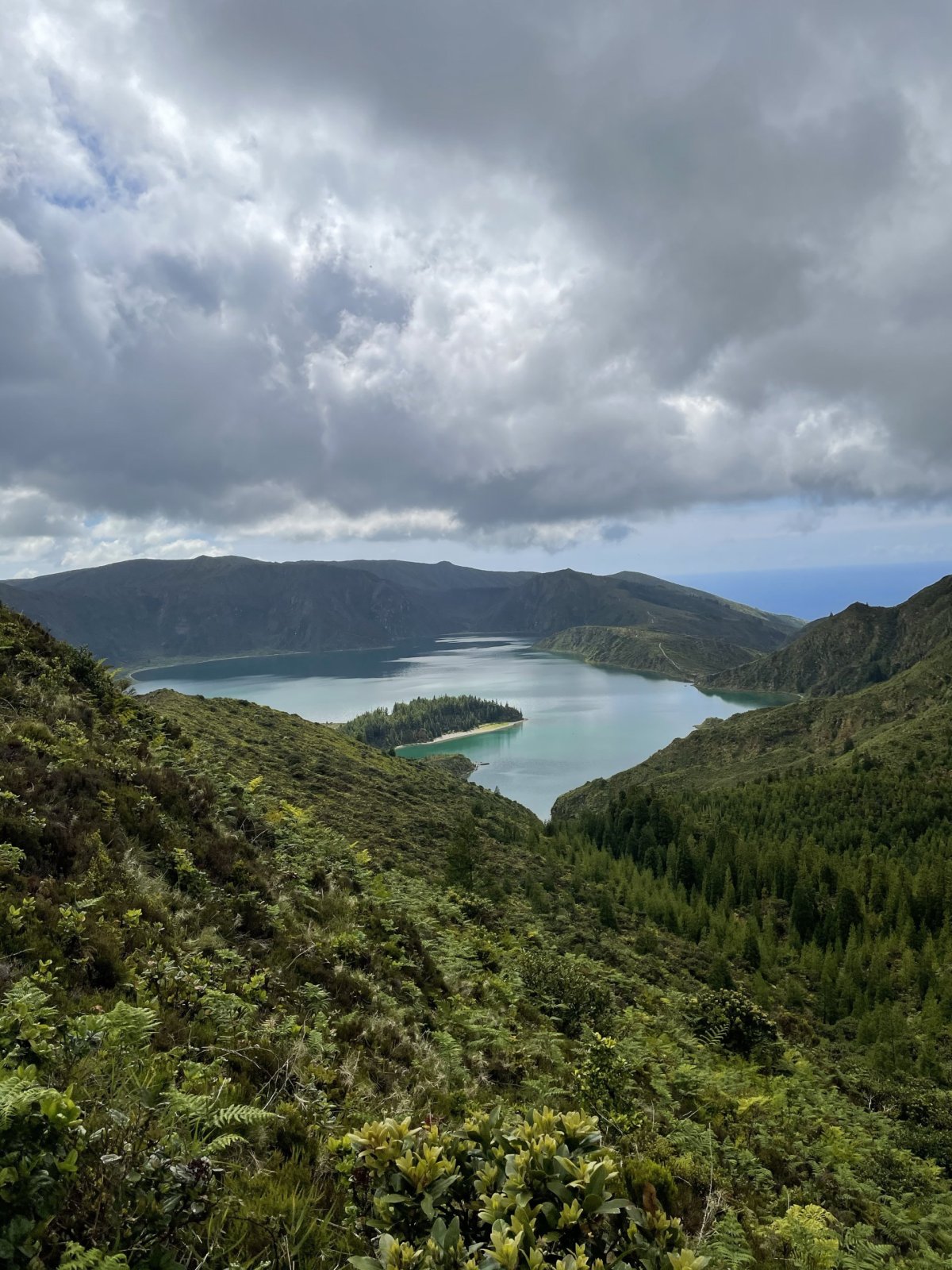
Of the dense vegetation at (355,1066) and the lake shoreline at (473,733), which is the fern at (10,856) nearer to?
the dense vegetation at (355,1066)

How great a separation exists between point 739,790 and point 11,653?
91.3m

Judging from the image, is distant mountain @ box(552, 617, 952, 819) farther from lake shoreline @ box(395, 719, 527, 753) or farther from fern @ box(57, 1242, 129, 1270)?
fern @ box(57, 1242, 129, 1270)

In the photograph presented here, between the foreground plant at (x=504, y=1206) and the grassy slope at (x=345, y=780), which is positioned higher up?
the foreground plant at (x=504, y=1206)

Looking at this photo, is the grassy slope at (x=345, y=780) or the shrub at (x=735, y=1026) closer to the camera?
the shrub at (x=735, y=1026)

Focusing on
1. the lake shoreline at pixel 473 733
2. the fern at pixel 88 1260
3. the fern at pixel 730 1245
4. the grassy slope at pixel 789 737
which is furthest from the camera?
A: the lake shoreline at pixel 473 733

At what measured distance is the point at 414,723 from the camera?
18662 centimetres

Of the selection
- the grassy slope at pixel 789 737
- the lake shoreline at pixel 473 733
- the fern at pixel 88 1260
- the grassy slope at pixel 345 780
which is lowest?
the lake shoreline at pixel 473 733

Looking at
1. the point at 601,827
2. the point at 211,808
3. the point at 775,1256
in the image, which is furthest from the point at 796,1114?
the point at 601,827

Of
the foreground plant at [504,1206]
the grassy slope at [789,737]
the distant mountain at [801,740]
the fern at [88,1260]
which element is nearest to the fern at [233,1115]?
the foreground plant at [504,1206]

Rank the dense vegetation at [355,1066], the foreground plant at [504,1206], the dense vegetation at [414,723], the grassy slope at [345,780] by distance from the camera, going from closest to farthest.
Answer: the foreground plant at [504,1206], the dense vegetation at [355,1066], the grassy slope at [345,780], the dense vegetation at [414,723]

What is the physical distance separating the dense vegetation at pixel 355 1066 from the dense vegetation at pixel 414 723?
151848mm

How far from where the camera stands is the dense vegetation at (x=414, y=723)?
581 feet

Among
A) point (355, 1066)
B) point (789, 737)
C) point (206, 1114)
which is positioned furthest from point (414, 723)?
point (206, 1114)

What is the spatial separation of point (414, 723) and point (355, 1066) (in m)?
181
